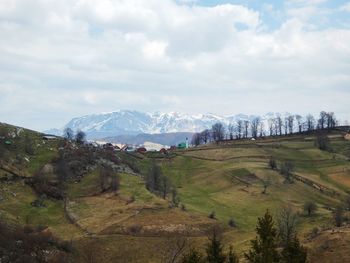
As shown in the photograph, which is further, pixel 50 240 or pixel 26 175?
pixel 26 175

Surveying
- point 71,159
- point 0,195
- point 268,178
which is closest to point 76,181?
point 71,159

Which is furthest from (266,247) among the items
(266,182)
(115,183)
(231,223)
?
(266,182)

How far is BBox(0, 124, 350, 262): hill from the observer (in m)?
113

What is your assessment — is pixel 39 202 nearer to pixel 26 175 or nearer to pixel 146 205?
pixel 26 175

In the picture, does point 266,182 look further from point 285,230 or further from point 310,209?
point 285,230

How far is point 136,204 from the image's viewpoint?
141 metres

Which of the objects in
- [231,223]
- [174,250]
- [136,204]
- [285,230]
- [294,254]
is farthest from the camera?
[136,204]

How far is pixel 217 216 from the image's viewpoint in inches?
5600

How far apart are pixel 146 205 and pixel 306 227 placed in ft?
144

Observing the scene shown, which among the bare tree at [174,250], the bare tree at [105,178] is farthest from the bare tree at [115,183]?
the bare tree at [174,250]

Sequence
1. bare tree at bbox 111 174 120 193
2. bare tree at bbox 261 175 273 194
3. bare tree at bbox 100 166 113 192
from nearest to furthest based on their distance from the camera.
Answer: bare tree at bbox 111 174 120 193, bare tree at bbox 100 166 113 192, bare tree at bbox 261 175 273 194

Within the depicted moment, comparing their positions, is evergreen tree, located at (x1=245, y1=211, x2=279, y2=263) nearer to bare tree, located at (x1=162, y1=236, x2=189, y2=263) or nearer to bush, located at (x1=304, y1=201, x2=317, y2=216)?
bare tree, located at (x1=162, y1=236, x2=189, y2=263)

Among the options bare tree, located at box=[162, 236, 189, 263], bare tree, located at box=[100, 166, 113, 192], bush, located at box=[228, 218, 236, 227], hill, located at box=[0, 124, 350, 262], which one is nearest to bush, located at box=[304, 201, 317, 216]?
hill, located at box=[0, 124, 350, 262]

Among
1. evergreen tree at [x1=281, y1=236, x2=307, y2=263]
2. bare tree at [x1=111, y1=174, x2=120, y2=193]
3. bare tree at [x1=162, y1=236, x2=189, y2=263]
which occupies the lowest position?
bare tree at [x1=162, y1=236, x2=189, y2=263]
